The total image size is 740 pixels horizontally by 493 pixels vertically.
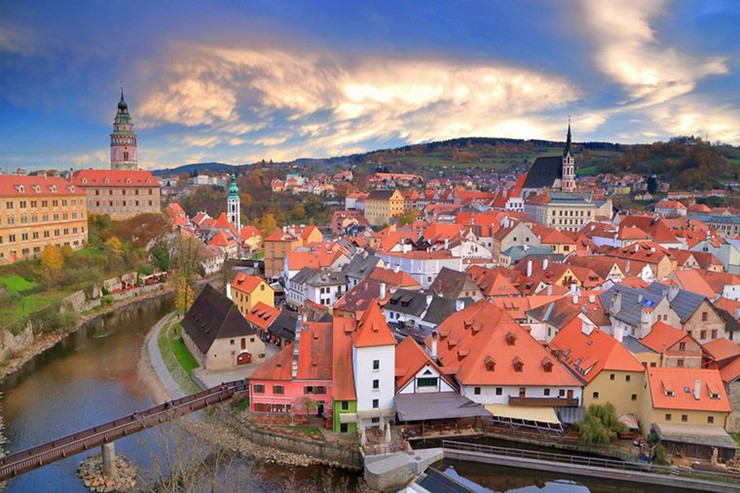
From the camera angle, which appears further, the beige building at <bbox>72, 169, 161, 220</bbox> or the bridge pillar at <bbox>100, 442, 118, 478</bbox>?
the beige building at <bbox>72, 169, 161, 220</bbox>

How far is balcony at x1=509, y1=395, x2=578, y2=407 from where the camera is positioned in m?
24.8

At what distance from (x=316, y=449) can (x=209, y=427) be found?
597 centimetres

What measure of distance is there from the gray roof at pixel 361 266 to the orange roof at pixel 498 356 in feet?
60.5

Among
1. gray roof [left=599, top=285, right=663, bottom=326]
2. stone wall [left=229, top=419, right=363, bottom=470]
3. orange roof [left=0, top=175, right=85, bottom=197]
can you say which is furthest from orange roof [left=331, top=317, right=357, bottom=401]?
orange roof [left=0, top=175, right=85, bottom=197]

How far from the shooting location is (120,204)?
6894cm

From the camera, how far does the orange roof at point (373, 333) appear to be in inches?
944

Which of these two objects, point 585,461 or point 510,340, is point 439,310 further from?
point 585,461

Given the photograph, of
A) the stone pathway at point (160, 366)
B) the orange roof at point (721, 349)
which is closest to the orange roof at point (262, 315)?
the stone pathway at point (160, 366)

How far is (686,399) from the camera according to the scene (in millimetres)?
23047

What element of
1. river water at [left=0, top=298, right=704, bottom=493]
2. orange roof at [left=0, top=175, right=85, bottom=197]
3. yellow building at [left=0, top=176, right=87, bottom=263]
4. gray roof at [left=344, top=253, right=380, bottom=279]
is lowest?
river water at [left=0, top=298, right=704, bottom=493]

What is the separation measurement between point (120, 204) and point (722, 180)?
11435cm

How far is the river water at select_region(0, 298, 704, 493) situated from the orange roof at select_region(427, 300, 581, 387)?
4240 mm

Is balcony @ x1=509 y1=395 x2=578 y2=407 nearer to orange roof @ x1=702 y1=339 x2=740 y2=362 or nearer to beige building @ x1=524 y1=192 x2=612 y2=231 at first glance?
orange roof @ x1=702 y1=339 x2=740 y2=362

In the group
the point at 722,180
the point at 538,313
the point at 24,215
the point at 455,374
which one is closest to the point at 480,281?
the point at 538,313
